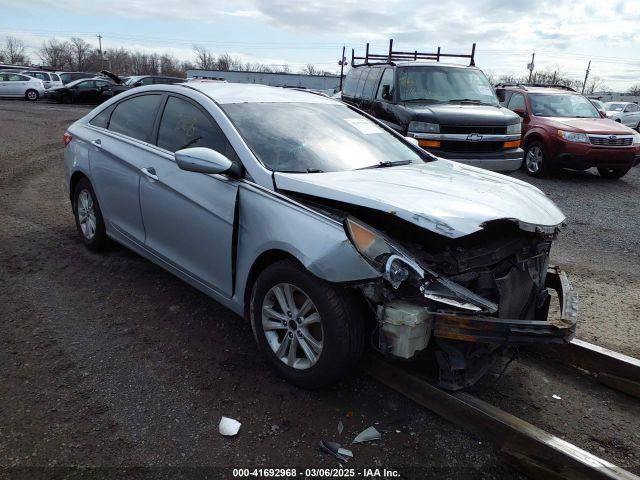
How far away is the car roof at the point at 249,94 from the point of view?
12.6 feet

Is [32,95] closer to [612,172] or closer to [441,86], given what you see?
[441,86]

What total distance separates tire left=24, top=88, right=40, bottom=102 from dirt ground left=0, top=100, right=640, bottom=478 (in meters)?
28.5

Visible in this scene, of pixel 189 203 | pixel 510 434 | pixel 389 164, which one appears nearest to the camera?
pixel 510 434

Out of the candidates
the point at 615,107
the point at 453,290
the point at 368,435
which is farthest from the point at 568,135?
the point at 615,107

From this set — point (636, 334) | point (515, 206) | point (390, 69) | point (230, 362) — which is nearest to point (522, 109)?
point (390, 69)

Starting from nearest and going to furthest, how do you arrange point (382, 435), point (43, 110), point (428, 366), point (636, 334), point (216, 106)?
point (382, 435)
point (428, 366)
point (216, 106)
point (636, 334)
point (43, 110)

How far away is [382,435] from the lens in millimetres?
2729

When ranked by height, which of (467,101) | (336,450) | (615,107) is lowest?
(336,450)

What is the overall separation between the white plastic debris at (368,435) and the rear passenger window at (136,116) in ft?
9.24

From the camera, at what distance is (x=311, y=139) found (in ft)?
11.9

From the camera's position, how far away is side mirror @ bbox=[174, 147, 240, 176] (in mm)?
3145

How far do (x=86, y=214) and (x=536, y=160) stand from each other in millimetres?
9000

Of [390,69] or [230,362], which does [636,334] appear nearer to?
[230,362]

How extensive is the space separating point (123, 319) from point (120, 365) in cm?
66
